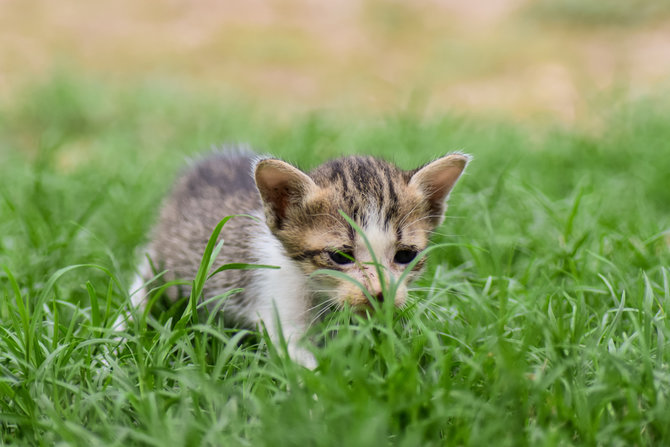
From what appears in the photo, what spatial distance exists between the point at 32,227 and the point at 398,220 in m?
2.43

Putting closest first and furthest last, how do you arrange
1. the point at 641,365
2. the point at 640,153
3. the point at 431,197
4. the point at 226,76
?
the point at 641,365
the point at 431,197
the point at 640,153
the point at 226,76

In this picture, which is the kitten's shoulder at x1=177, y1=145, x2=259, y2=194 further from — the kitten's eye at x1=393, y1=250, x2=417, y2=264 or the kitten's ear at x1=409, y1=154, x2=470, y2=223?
the kitten's eye at x1=393, y1=250, x2=417, y2=264

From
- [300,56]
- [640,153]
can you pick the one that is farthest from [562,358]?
[300,56]

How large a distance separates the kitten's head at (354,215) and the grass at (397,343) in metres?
0.21

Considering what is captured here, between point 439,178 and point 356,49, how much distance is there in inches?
363

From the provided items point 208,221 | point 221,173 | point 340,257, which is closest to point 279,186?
point 340,257

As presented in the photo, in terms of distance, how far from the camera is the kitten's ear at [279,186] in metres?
3.21

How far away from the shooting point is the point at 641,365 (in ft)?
8.80

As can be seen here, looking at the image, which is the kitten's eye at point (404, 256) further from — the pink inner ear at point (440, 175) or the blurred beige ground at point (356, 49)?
the blurred beige ground at point (356, 49)

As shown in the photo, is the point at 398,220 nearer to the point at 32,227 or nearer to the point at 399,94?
the point at 32,227

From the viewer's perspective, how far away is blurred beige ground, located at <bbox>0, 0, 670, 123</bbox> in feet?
31.0

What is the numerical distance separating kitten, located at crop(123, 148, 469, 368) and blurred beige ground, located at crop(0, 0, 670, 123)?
3.97m

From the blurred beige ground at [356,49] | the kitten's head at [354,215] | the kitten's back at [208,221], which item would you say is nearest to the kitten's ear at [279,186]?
Result: the kitten's head at [354,215]

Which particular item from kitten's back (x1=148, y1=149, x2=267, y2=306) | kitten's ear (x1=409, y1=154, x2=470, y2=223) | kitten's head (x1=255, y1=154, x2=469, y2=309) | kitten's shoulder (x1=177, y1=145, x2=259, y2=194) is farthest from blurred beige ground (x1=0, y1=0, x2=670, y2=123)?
kitten's head (x1=255, y1=154, x2=469, y2=309)
